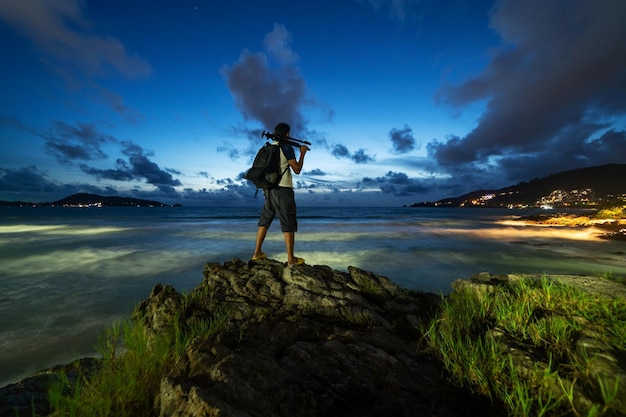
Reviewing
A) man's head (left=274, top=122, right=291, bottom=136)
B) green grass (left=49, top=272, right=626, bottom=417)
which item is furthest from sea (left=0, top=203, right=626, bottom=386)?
man's head (left=274, top=122, right=291, bottom=136)

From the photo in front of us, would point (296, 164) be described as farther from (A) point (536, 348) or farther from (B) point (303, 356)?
(A) point (536, 348)

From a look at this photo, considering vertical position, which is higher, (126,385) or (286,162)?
(286,162)

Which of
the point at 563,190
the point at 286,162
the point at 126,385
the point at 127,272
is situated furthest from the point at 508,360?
the point at 563,190

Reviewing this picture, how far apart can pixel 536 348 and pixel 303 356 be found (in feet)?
7.34

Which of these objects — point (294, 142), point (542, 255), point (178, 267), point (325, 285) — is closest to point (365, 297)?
point (325, 285)

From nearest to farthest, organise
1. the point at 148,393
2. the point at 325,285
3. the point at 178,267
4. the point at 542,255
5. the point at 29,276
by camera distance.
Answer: the point at 148,393 → the point at 325,285 → the point at 29,276 → the point at 178,267 → the point at 542,255

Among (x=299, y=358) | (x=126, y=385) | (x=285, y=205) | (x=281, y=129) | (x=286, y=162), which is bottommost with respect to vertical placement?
(x=299, y=358)

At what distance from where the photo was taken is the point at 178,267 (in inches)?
408

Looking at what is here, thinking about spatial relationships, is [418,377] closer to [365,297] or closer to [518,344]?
[518,344]

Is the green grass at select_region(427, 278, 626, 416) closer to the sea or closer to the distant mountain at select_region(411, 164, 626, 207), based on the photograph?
the sea

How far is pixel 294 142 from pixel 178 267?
773cm

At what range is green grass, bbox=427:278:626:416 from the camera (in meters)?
1.98

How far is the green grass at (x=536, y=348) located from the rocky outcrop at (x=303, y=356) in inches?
9.4

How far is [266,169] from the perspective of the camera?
510 cm
